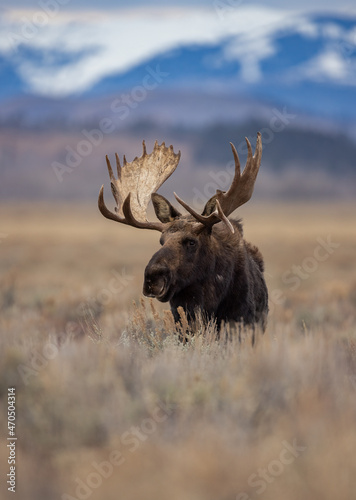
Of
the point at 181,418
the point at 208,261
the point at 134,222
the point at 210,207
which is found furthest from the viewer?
the point at 134,222

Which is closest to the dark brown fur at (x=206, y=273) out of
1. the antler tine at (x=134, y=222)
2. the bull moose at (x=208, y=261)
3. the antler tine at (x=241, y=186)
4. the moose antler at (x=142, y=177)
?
the bull moose at (x=208, y=261)

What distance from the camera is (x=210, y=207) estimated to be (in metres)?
8.30

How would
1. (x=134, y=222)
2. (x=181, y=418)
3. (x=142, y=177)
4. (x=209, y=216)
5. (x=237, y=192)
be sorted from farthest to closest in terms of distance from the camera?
(x=142, y=177) < (x=134, y=222) < (x=237, y=192) < (x=209, y=216) < (x=181, y=418)

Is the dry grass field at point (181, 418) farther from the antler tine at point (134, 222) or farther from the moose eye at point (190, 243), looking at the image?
the antler tine at point (134, 222)

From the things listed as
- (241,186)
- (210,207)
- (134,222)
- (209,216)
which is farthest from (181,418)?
(241,186)

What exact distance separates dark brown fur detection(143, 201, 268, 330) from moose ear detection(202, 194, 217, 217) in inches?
5.8

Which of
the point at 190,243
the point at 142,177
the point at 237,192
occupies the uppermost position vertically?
the point at 142,177

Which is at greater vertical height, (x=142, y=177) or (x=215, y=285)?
(x=142, y=177)

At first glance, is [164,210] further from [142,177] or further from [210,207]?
[142,177]

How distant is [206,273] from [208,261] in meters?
0.12

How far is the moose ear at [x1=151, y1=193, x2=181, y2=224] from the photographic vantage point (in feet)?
28.2

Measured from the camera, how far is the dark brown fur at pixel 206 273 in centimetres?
786

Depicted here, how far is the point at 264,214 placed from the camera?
89375 millimetres

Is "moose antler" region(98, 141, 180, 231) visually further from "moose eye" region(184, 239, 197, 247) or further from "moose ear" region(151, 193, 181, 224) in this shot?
"moose eye" region(184, 239, 197, 247)
